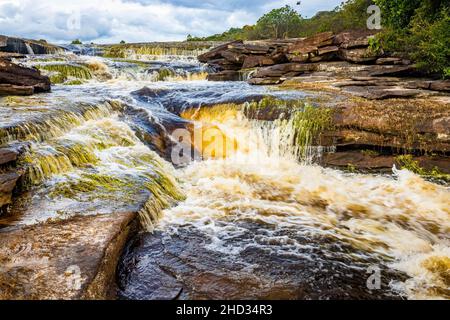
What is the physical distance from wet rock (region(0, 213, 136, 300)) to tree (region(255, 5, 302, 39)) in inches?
1674

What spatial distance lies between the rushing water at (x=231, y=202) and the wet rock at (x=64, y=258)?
1.01 ft

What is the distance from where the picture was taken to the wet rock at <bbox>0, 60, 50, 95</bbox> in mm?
10969

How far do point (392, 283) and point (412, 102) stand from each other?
6.79m

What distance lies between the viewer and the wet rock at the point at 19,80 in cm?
1097

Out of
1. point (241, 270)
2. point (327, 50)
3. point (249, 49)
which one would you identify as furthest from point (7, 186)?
point (249, 49)

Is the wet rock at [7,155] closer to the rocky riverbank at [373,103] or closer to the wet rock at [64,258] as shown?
the wet rock at [64,258]

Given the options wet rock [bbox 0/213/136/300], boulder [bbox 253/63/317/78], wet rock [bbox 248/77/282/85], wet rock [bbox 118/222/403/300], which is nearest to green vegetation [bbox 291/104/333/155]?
wet rock [bbox 118/222/403/300]

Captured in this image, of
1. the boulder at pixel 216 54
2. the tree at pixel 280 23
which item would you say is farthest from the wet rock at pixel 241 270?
the tree at pixel 280 23

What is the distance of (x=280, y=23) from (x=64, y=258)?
44.9 m

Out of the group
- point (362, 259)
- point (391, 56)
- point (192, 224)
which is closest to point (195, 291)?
point (192, 224)

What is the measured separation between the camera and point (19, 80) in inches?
451

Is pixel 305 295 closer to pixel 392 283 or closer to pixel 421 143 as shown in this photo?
pixel 392 283

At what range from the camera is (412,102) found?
930 centimetres

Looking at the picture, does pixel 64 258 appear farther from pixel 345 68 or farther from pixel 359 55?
pixel 359 55
